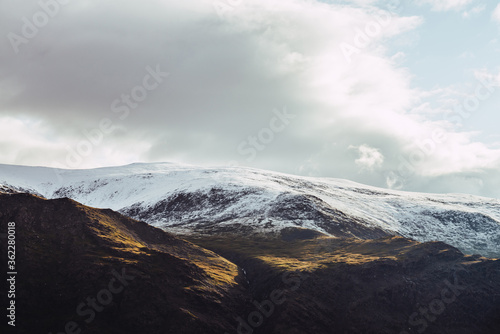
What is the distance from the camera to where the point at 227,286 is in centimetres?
11575

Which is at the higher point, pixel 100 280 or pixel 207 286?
pixel 207 286

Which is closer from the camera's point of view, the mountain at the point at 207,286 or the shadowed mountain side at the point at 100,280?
the shadowed mountain side at the point at 100,280

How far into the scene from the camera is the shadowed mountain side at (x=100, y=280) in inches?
3452

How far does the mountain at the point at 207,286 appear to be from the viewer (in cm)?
9056

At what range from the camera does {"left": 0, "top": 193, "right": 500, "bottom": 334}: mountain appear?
297 feet

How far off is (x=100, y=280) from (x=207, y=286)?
27.9m

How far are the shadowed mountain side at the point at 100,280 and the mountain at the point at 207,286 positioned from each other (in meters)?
0.28

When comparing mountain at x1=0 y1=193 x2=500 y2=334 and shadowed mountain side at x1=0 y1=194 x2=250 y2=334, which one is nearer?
shadowed mountain side at x1=0 y1=194 x2=250 y2=334

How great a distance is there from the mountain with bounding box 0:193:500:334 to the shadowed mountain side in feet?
0.91

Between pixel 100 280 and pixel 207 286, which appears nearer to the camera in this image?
pixel 100 280

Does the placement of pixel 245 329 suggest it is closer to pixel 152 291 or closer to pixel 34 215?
pixel 152 291

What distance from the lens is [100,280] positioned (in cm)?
9712

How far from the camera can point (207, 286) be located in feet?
362

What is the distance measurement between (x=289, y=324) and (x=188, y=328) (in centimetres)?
Result: 2474
